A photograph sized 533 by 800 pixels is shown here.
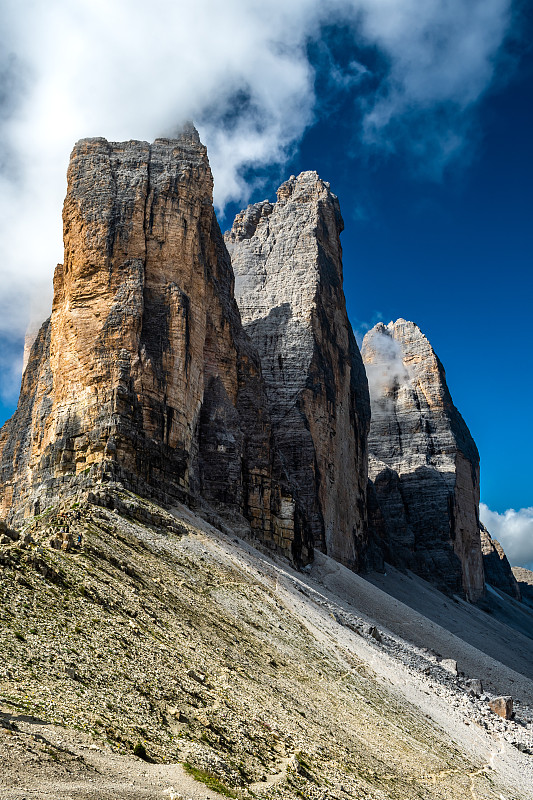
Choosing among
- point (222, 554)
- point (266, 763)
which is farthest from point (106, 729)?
point (222, 554)

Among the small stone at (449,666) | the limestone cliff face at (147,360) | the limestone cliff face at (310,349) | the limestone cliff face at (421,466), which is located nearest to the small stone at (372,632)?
the small stone at (449,666)

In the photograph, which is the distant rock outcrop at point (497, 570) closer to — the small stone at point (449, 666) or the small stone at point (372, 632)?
the small stone at point (449, 666)

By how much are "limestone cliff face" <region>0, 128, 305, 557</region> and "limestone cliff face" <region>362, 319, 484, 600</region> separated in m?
46.5

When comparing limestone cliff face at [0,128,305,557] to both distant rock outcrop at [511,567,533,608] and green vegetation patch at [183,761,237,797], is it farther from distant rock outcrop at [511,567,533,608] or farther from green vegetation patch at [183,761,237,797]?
distant rock outcrop at [511,567,533,608]

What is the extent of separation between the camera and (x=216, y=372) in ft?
181

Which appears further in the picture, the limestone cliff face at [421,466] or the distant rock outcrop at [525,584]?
the distant rock outcrop at [525,584]

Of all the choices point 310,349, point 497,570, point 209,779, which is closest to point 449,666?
point 209,779

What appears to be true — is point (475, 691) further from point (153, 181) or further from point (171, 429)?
point (153, 181)

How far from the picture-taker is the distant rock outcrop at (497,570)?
431 ft

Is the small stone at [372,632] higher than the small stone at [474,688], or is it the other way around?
the small stone at [372,632]

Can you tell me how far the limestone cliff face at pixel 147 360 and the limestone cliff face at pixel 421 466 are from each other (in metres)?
46.5

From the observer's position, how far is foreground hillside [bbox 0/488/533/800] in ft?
43.0

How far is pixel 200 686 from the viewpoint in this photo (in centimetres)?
1931

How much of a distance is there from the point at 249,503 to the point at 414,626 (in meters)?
14.8
